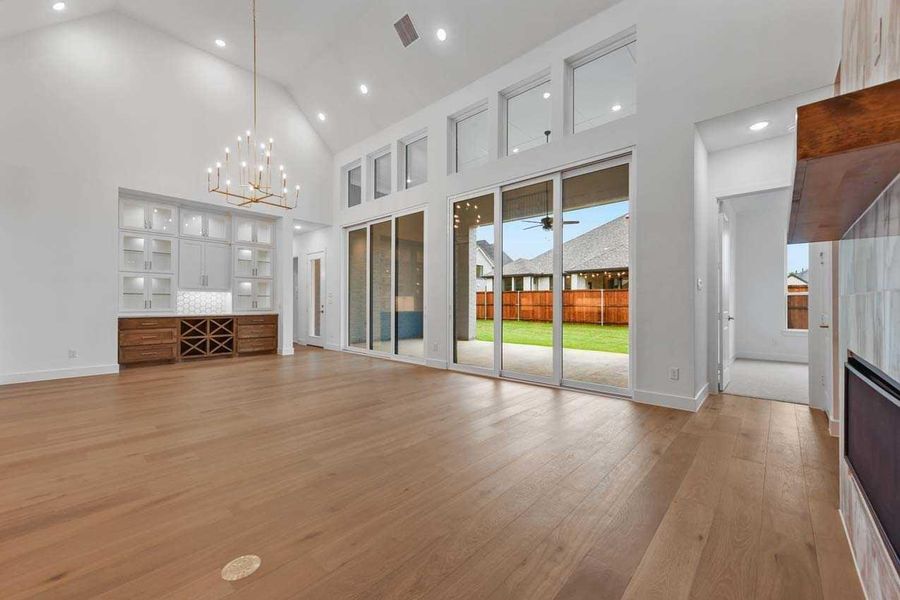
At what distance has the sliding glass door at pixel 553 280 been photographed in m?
4.37

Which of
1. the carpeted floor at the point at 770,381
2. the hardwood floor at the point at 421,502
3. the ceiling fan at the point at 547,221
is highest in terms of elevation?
the ceiling fan at the point at 547,221

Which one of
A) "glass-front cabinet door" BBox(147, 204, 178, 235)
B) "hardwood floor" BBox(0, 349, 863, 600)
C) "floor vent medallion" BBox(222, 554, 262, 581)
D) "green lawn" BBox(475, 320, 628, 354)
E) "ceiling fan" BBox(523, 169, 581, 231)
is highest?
"glass-front cabinet door" BBox(147, 204, 178, 235)

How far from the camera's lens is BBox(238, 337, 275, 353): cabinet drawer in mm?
7434

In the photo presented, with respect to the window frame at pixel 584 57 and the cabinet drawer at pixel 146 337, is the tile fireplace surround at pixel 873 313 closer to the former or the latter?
the window frame at pixel 584 57

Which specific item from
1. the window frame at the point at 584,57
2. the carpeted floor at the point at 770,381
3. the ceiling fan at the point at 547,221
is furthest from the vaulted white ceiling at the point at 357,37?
the carpeted floor at the point at 770,381

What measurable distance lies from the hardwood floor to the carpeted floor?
76cm

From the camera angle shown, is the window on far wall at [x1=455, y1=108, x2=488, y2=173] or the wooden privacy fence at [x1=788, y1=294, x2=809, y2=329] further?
the wooden privacy fence at [x1=788, y1=294, x2=809, y2=329]

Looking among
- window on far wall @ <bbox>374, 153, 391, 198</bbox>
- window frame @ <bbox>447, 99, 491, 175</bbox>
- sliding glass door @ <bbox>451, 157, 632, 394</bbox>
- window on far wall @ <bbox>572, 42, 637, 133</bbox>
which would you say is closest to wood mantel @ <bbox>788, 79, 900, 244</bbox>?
sliding glass door @ <bbox>451, 157, 632, 394</bbox>

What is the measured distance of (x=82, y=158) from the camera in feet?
18.0

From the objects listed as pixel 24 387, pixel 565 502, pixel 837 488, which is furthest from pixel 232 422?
pixel 837 488

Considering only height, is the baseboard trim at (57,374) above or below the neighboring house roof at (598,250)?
below

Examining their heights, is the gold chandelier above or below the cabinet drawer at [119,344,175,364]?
above

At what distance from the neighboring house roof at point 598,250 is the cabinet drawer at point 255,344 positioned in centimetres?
598

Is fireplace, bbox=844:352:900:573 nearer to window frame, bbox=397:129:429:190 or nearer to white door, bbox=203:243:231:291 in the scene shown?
window frame, bbox=397:129:429:190
